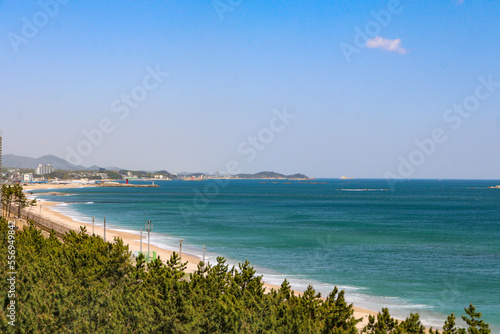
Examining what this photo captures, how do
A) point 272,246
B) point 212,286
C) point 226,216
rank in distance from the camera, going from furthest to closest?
point 226,216 → point 272,246 → point 212,286

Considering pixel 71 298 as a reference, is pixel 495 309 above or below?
below

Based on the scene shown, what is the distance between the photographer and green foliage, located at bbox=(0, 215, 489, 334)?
18.7 meters

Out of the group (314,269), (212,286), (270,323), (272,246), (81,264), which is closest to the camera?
(270,323)

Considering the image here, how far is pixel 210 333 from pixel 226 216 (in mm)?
89160

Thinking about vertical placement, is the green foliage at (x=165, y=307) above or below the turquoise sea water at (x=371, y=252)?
above

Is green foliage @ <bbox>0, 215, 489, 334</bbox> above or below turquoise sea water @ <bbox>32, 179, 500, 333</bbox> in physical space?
above

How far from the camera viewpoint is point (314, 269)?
1917 inches

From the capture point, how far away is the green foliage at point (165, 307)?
18719mm

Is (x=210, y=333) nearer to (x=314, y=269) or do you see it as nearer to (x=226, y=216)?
(x=314, y=269)

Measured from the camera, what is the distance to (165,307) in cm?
2009

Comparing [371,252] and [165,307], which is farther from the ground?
[165,307]

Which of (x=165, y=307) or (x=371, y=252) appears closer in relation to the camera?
(x=165, y=307)

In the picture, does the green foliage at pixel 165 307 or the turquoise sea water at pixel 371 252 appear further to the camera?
the turquoise sea water at pixel 371 252

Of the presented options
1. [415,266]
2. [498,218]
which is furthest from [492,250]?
[498,218]
